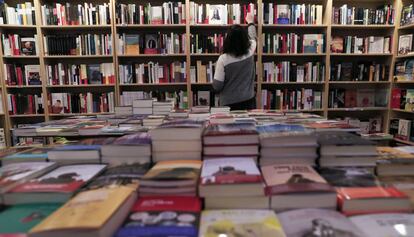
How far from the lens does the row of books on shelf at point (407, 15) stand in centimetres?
331

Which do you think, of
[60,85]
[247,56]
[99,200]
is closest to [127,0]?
[60,85]

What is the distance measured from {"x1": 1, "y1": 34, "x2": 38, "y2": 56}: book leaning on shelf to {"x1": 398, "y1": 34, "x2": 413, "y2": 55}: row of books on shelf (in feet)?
14.8

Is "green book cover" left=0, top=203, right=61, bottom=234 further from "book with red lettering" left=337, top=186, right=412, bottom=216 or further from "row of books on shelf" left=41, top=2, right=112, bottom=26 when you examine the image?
"row of books on shelf" left=41, top=2, right=112, bottom=26

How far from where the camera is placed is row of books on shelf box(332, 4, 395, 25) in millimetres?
3510

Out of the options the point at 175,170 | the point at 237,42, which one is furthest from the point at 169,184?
the point at 237,42

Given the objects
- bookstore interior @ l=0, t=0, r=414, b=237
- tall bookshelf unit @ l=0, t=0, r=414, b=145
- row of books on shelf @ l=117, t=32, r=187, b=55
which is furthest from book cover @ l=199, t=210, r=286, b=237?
row of books on shelf @ l=117, t=32, r=187, b=55

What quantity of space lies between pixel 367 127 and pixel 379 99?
1.41 ft

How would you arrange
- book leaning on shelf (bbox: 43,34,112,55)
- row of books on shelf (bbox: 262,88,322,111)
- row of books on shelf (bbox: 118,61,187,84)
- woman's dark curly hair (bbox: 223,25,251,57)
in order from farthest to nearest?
row of books on shelf (bbox: 262,88,322,111) → row of books on shelf (bbox: 118,61,187,84) → book leaning on shelf (bbox: 43,34,112,55) → woman's dark curly hair (bbox: 223,25,251,57)

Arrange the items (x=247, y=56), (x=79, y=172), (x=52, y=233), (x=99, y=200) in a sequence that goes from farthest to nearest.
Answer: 1. (x=247, y=56)
2. (x=79, y=172)
3. (x=99, y=200)
4. (x=52, y=233)

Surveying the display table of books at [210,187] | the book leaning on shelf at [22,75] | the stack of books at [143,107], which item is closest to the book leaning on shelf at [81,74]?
the book leaning on shelf at [22,75]

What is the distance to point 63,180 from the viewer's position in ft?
2.64

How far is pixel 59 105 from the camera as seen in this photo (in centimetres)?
354

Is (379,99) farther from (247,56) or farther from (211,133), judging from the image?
(211,133)

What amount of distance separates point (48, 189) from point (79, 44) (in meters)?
3.13
